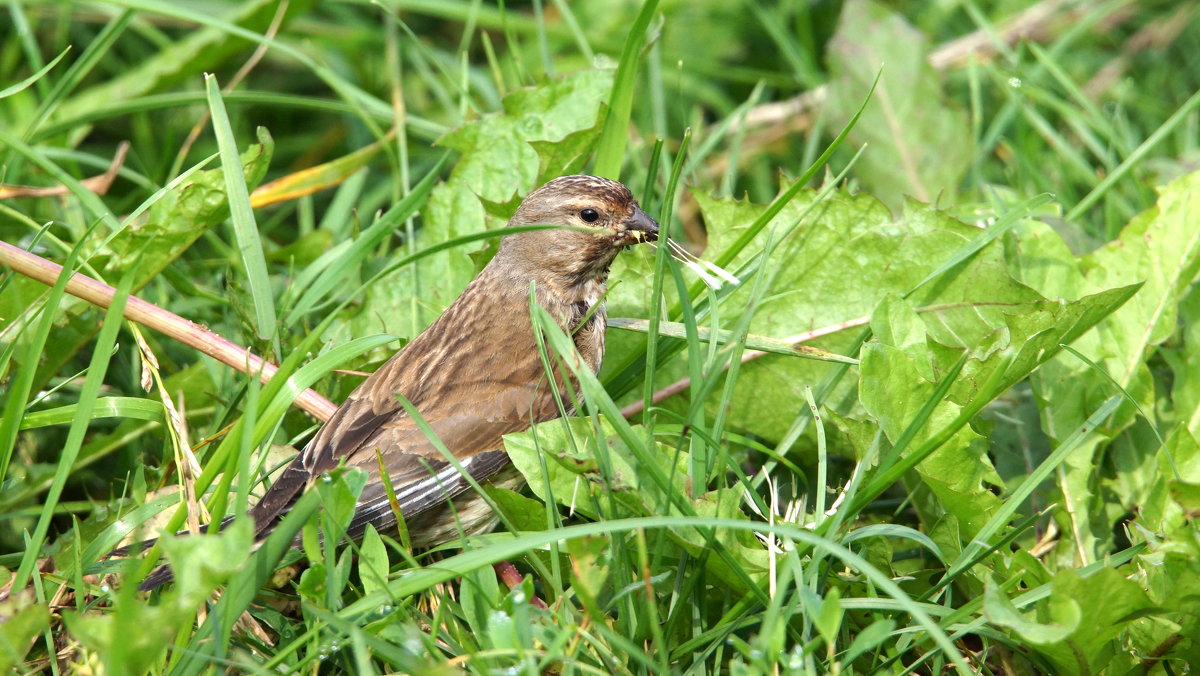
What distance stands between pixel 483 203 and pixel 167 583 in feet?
5.30

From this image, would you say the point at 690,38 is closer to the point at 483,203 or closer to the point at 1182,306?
the point at 483,203

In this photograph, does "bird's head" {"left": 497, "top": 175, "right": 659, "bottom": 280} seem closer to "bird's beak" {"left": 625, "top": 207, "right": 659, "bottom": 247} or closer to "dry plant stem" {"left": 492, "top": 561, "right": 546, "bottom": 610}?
"bird's beak" {"left": 625, "top": 207, "right": 659, "bottom": 247}

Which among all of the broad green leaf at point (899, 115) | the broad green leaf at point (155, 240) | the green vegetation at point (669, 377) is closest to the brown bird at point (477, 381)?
the green vegetation at point (669, 377)

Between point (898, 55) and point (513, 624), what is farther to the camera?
point (898, 55)

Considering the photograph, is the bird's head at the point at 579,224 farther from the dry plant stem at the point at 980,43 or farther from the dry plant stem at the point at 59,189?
the dry plant stem at the point at 980,43

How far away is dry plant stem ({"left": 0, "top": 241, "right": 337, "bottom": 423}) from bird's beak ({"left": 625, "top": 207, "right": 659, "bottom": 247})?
109 cm

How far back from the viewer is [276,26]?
4934 millimetres

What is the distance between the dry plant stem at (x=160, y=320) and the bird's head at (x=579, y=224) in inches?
34.4

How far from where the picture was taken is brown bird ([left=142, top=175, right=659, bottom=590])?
3.27 meters

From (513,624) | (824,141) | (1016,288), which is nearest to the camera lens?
(513,624)

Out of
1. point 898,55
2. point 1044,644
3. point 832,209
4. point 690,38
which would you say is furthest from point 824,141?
point 1044,644

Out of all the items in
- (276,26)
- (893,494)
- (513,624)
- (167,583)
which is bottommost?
(893,494)

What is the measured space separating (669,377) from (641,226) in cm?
49

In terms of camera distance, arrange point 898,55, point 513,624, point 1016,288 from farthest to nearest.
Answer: point 898,55, point 1016,288, point 513,624
